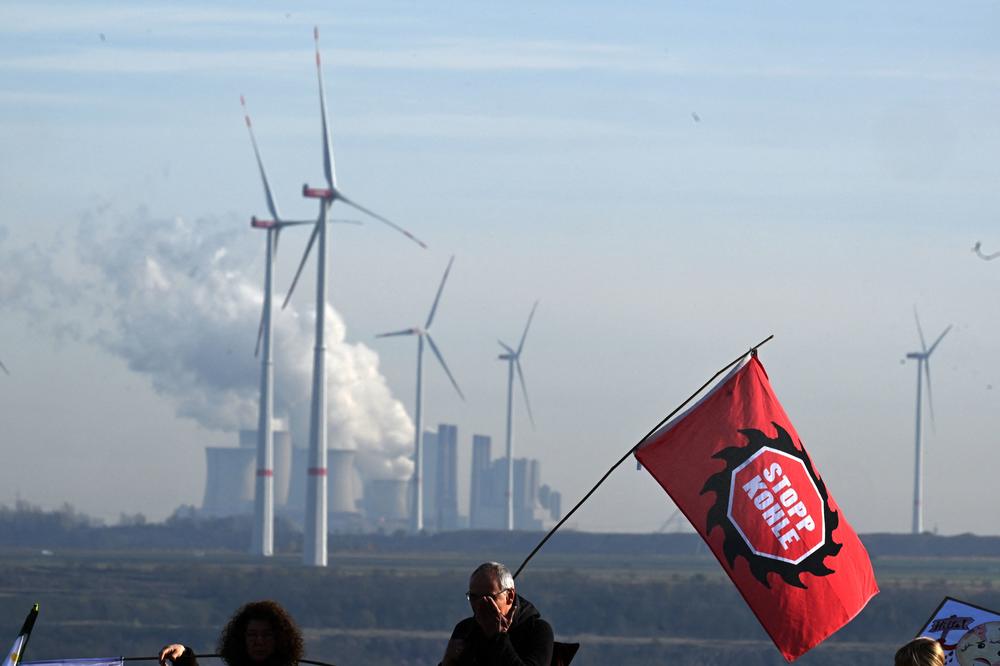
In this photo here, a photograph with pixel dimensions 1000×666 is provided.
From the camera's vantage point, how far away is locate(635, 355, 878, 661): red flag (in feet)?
57.7

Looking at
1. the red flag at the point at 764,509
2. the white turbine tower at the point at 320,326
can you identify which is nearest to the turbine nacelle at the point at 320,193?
the white turbine tower at the point at 320,326

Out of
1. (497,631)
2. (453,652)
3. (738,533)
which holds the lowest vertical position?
(453,652)

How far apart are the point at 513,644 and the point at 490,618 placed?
0.87 ft

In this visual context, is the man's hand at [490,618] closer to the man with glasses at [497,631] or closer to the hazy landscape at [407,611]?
the man with glasses at [497,631]

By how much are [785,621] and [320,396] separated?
113m

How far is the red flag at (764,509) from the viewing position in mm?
17578

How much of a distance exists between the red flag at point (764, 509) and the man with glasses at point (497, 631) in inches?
182

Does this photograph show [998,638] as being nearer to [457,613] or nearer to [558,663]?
[558,663]

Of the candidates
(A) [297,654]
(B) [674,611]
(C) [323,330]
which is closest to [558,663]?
(A) [297,654]

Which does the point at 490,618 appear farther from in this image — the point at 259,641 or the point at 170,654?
the point at 170,654

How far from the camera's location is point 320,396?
130 m

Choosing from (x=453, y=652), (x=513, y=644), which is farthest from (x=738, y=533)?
(x=453, y=652)

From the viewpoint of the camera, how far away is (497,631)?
1286 cm

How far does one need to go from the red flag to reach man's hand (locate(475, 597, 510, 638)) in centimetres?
485
